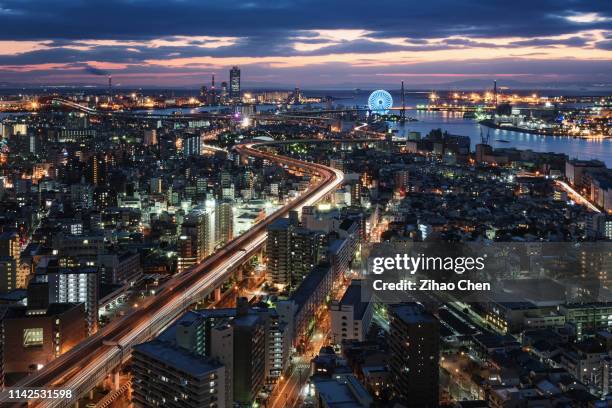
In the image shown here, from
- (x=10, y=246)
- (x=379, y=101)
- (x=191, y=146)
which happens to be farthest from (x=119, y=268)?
(x=379, y=101)

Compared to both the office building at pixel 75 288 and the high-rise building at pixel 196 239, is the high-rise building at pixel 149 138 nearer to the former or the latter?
the high-rise building at pixel 196 239

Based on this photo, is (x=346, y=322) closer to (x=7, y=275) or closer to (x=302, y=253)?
(x=302, y=253)

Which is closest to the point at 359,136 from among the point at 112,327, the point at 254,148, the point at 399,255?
the point at 254,148

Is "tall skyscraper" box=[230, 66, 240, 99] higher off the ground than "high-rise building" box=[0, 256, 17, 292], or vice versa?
"tall skyscraper" box=[230, 66, 240, 99]

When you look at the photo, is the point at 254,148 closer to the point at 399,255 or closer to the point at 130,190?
the point at 130,190

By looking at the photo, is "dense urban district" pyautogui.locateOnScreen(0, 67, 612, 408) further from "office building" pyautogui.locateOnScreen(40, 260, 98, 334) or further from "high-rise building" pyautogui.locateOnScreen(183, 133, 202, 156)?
"high-rise building" pyautogui.locateOnScreen(183, 133, 202, 156)

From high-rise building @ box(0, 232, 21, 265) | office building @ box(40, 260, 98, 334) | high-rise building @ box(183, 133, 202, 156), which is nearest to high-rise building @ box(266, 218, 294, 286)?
office building @ box(40, 260, 98, 334)

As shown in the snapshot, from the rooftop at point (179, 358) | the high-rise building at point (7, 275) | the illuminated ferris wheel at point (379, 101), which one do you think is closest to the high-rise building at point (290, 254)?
the high-rise building at point (7, 275)
